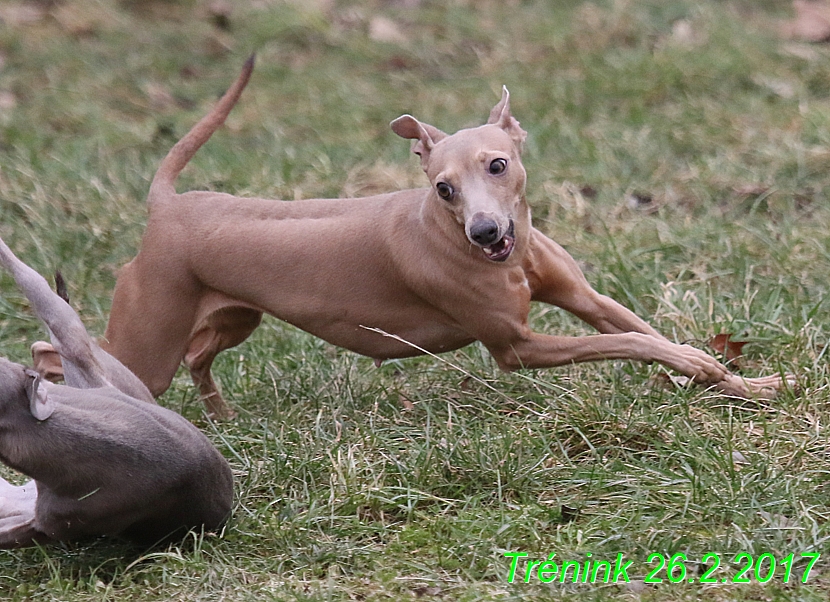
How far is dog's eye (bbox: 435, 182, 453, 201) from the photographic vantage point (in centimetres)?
383

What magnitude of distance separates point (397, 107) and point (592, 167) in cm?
151

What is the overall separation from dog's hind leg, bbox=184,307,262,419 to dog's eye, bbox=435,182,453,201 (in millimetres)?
896

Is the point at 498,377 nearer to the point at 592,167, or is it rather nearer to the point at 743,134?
the point at 592,167

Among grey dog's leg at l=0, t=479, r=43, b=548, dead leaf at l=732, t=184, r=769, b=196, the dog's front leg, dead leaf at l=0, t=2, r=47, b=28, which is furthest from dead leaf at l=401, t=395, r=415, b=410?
dead leaf at l=0, t=2, r=47, b=28

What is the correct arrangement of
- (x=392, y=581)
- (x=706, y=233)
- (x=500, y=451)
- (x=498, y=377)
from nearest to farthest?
(x=392, y=581) → (x=500, y=451) → (x=498, y=377) → (x=706, y=233)

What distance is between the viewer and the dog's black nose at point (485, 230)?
3.64 meters

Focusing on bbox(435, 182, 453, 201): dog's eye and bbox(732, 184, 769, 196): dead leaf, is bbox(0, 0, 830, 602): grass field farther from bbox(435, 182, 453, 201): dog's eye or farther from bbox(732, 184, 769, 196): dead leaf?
bbox(435, 182, 453, 201): dog's eye

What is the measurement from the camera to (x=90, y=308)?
532 cm

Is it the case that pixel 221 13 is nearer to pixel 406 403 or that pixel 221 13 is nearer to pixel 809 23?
pixel 809 23

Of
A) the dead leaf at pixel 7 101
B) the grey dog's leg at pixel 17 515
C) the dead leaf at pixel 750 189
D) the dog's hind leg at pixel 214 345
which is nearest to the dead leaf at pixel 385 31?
the dead leaf at pixel 7 101

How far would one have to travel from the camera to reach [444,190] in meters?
3.85

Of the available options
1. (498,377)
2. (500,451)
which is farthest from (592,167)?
(500,451)

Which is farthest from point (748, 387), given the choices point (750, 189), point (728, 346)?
point (750, 189)

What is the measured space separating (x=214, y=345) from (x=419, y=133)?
3.47 feet
